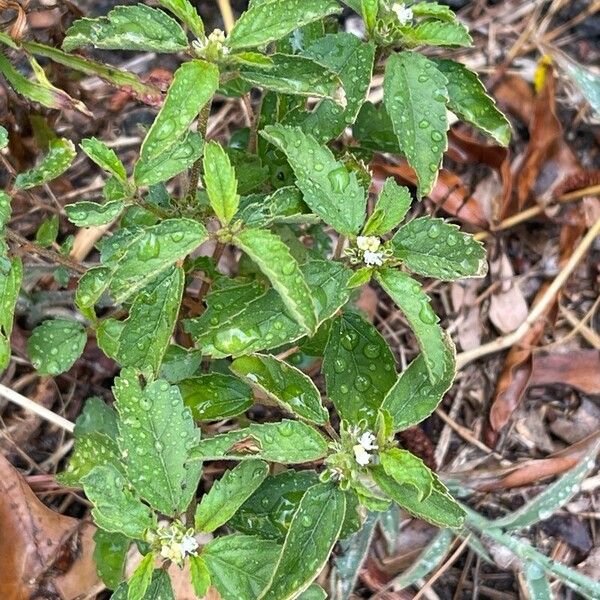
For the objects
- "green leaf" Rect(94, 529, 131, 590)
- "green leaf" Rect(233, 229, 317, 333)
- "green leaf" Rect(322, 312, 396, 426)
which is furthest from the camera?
"green leaf" Rect(94, 529, 131, 590)

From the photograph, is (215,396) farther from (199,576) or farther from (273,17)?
(273,17)

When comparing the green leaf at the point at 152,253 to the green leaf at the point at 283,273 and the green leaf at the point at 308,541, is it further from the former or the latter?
the green leaf at the point at 308,541

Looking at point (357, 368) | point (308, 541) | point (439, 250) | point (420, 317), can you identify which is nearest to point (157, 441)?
point (308, 541)

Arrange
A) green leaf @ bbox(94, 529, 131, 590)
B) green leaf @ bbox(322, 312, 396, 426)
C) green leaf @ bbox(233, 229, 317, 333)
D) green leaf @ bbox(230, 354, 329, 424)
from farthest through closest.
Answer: green leaf @ bbox(94, 529, 131, 590) → green leaf @ bbox(322, 312, 396, 426) → green leaf @ bbox(230, 354, 329, 424) → green leaf @ bbox(233, 229, 317, 333)

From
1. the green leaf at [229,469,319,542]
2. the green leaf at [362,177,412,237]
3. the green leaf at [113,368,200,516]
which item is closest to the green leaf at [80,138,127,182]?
the green leaf at [113,368,200,516]

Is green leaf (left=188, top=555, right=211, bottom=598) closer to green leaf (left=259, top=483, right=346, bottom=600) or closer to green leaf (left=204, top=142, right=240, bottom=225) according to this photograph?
green leaf (left=259, top=483, right=346, bottom=600)
